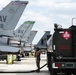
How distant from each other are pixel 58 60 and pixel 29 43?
7009cm

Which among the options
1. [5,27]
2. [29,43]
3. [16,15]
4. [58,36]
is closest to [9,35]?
[5,27]

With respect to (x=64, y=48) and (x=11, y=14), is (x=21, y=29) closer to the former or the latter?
(x=11, y=14)

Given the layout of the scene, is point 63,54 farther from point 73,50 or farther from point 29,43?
point 29,43

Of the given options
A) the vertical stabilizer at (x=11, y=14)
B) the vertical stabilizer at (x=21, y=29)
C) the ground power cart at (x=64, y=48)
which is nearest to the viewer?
the ground power cart at (x=64, y=48)

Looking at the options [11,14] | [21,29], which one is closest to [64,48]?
[11,14]

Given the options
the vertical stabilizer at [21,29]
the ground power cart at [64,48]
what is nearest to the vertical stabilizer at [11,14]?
the ground power cart at [64,48]

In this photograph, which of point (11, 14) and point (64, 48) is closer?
point (64, 48)

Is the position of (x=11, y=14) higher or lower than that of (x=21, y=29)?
higher

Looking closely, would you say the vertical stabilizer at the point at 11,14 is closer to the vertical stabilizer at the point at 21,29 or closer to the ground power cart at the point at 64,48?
the ground power cart at the point at 64,48

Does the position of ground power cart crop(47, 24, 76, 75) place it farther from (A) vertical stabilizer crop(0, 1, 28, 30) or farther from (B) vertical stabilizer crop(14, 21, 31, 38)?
(B) vertical stabilizer crop(14, 21, 31, 38)

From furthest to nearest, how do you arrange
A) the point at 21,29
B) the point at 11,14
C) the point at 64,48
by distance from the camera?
the point at 21,29 < the point at 11,14 < the point at 64,48

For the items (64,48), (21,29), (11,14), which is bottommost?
(64,48)

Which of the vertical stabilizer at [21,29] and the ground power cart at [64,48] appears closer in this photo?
the ground power cart at [64,48]

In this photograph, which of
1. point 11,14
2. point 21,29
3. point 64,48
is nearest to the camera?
point 64,48
